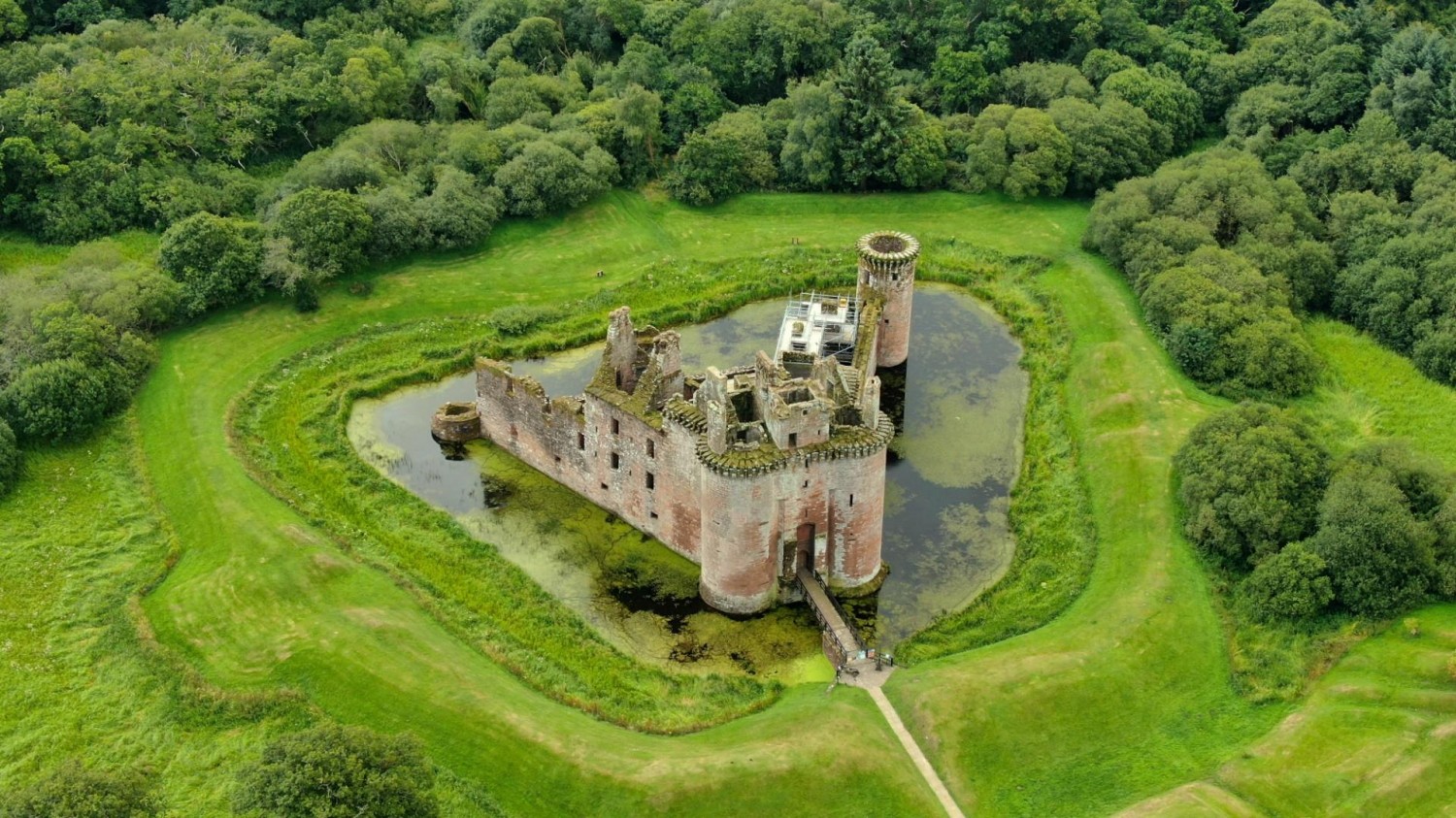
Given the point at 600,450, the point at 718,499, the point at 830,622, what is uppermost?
the point at 718,499

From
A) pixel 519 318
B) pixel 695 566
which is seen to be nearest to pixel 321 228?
pixel 519 318

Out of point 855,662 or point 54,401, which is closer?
point 855,662

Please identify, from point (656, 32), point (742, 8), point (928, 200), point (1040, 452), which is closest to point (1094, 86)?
point (928, 200)

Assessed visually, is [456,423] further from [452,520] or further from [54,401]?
[54,401]

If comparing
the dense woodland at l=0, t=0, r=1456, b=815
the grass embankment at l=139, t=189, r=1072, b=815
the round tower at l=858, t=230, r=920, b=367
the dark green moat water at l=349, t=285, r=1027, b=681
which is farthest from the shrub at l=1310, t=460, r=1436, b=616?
the round tower at l=858, t=230, r=920, b=367

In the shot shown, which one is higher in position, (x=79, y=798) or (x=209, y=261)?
(x=209, y=261)

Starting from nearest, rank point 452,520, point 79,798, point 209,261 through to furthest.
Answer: point 79,798 → point 452,520 → point 209,261

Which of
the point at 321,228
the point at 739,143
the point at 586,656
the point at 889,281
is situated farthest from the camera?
the point at 739,143
